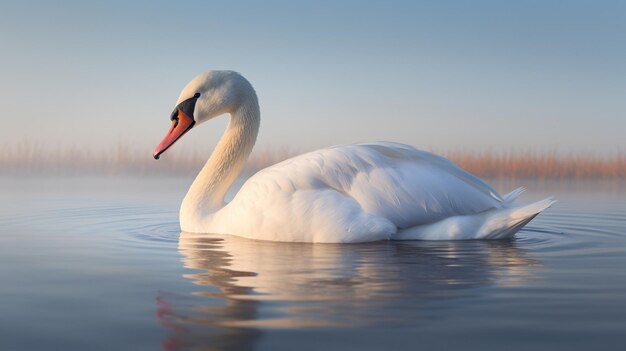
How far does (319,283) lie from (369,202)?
2.31 metres

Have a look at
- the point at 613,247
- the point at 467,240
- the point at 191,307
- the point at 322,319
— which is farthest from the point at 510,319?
the point at 613,247

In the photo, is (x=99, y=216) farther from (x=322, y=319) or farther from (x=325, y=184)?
(x=322, y=319)

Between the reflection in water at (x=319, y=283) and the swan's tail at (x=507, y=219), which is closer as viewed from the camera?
the reflection in water at (x=319, y=283)

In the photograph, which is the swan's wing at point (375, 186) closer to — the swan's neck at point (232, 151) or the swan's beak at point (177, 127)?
the swan's neck at point (232, 151)

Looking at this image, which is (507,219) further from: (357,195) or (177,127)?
(177,127)

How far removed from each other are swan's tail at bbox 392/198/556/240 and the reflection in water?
11 cm

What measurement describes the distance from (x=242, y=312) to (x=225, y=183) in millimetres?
5238

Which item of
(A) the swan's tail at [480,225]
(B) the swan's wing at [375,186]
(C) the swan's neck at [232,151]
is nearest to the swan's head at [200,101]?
(C) the swan's neck at [232,151]

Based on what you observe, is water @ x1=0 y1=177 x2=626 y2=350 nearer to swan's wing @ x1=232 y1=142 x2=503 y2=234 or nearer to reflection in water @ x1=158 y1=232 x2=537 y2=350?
reflection in water @ x1=158 y1=232 x2=537 y2=350

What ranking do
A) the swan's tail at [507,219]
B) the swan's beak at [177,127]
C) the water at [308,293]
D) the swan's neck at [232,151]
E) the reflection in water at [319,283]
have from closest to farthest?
the water at [308,293] < the reflection in water at [319,283] < the swan's tail at [507,219] < the swan's beak at [177,127] < the swan's neck at [232,151]

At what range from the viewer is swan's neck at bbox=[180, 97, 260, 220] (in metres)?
9.49

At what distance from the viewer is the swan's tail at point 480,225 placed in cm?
745

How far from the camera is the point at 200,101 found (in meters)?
9.37

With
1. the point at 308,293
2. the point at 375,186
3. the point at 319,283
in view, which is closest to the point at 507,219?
the point at 375,186
